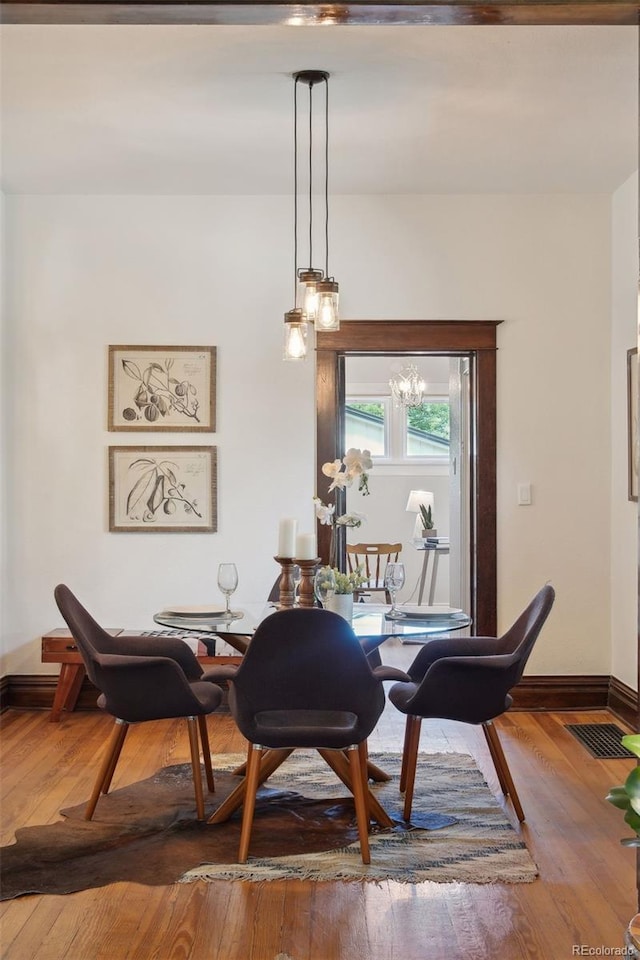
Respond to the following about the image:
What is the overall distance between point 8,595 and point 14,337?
4.59 feet

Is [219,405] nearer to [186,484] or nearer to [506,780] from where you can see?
[186,484]

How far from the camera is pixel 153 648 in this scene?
12.2 feet

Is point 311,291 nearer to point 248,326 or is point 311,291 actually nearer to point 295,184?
point 295,184

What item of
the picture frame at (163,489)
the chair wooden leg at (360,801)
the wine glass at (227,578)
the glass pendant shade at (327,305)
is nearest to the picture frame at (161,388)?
the picture frame at (163,489)

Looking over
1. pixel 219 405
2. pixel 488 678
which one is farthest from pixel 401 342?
pixel 488 678

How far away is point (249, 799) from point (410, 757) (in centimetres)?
68

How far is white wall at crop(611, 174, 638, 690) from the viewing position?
4.79 m

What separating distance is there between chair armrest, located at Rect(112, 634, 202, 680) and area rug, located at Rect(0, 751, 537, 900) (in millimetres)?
521

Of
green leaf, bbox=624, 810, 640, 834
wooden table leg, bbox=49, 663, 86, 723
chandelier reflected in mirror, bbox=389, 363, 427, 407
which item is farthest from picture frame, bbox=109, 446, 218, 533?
green leaf, bbox=624, 810, 640, 834

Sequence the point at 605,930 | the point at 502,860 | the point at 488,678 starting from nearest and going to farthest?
the point at 605,930 → the point at 502,860 → the point at 488,678

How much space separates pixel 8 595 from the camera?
5117mm

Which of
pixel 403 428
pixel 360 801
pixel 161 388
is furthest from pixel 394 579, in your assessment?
pixel 403 428

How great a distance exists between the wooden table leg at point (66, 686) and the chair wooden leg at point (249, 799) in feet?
6.56

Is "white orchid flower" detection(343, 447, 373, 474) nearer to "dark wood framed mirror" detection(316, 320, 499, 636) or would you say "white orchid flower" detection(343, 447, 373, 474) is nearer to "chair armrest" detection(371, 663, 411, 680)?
"chair armrest" detection(371, 663, 411, 680)
